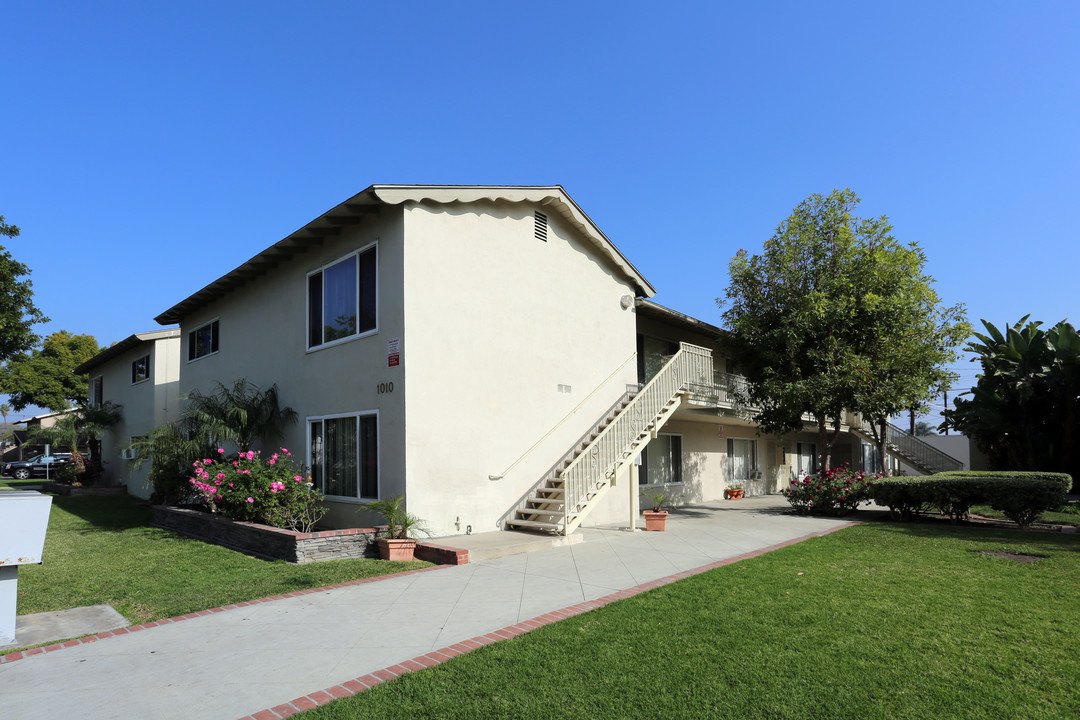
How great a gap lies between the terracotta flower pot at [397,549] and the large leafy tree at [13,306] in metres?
20.9

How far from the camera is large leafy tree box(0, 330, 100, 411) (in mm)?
39191

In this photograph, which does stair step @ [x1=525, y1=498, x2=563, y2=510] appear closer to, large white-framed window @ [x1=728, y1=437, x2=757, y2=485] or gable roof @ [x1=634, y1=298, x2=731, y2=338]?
gable roof @ [x1=634, y1=298, x2=731, y2=338]

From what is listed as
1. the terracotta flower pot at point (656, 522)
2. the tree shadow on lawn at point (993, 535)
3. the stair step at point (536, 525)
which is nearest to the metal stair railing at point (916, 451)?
the tree shadow on lawn at point (993, 535)

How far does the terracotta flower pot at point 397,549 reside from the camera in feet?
31.5

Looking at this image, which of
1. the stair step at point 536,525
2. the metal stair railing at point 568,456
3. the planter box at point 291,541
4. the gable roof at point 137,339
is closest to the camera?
the planter box at point 291,541

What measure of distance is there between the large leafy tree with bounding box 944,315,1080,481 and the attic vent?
57.1 ft

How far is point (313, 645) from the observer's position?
18.1 feet

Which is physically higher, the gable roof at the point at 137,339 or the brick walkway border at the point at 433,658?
the gable roof at the point at 137,339

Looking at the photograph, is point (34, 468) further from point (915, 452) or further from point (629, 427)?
point (915, 452)

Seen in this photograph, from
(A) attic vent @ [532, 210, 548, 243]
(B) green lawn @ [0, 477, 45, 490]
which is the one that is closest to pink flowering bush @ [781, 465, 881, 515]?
(A) attic vent @ [532, 210, 548, 243]

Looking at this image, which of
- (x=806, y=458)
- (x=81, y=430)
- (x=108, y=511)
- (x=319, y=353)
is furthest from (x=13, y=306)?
(x=806, y=458)

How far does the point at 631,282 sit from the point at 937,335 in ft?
23.8

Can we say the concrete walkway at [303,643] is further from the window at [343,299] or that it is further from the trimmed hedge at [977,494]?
the trimmed hedge at [977,494]

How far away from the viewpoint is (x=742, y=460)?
75.6 ft
